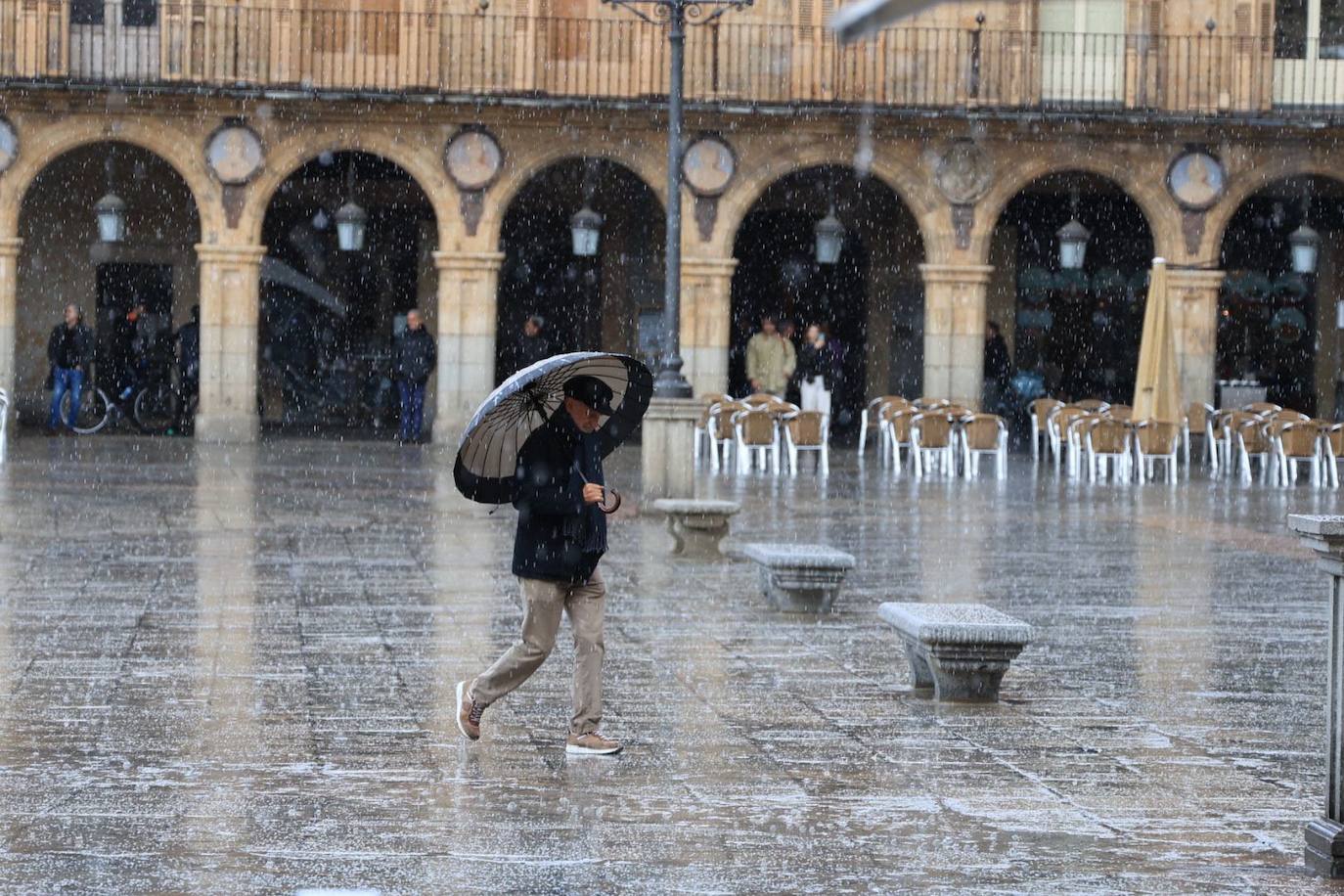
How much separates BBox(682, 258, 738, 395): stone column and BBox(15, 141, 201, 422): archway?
6.79 metres

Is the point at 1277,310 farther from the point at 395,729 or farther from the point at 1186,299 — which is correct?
the point at 395,729

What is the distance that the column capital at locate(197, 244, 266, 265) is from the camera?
85.5ft

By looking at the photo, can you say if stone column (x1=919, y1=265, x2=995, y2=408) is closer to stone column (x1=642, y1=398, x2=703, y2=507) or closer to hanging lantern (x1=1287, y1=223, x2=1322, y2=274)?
hanging lantern (x1=1287, y1=223, x2=1322, y2=274)

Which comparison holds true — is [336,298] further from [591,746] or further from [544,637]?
[591,746]

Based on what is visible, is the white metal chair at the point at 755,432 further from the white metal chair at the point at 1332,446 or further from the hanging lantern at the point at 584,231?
the white metal chair at the point at 1332,446

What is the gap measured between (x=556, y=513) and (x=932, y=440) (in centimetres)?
1470

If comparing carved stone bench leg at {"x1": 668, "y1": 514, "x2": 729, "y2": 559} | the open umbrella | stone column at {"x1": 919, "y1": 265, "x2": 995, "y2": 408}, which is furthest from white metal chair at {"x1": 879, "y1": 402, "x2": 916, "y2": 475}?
carved stone bench leg at {"x1": 668, "y1": 514, "x2": 729, "y2": 559}

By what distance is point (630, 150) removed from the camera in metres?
26.5

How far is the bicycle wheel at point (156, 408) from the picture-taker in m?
27.2

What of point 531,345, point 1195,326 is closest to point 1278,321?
point 1195,326

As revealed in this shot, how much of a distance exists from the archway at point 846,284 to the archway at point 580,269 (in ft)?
4.29

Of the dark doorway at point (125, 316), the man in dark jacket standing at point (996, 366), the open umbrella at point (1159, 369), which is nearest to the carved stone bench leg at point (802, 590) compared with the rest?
the open umbrella at point (1159, 369)

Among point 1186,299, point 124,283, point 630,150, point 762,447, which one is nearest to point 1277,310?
point 1186,299

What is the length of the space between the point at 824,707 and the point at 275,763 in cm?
210
